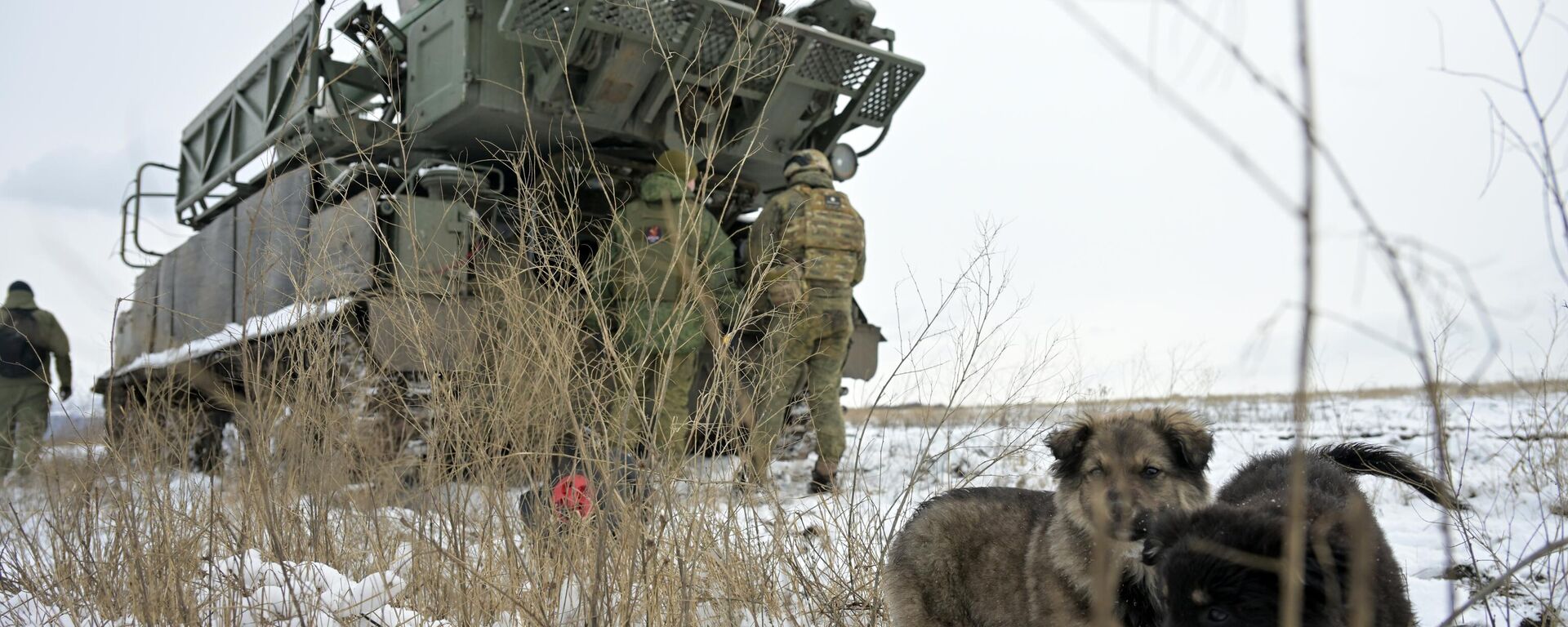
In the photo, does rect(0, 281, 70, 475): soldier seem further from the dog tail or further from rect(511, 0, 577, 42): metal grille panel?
the dog tail

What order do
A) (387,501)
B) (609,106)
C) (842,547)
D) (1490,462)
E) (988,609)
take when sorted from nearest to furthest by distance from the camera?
(988,609) → (842,547) → (387,501) → (1490,462) → (609,106)

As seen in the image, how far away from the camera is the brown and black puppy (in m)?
2.73

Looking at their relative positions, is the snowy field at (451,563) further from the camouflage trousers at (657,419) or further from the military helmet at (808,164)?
the military helmet at (808,164)

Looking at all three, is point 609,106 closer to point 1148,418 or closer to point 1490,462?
point 1148,418

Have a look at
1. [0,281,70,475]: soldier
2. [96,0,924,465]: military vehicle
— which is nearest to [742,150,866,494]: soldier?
[96,0,924,465]: military vehicle

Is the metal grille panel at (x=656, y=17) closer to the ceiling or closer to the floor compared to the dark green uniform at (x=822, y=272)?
closer to the ceiling

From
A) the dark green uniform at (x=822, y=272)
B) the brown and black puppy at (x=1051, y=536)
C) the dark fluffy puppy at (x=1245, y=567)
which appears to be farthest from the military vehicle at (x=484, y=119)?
the dark fluffy puppy at (x=1245, y=567)

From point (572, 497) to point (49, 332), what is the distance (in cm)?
855

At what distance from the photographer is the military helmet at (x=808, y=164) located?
6598 millimetres

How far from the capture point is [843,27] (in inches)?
301

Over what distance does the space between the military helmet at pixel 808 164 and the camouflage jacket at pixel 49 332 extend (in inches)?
261

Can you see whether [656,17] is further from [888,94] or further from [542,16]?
[888,94]

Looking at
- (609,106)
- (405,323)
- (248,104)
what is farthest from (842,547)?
(248,104)

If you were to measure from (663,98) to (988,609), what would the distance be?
15.1 feet
